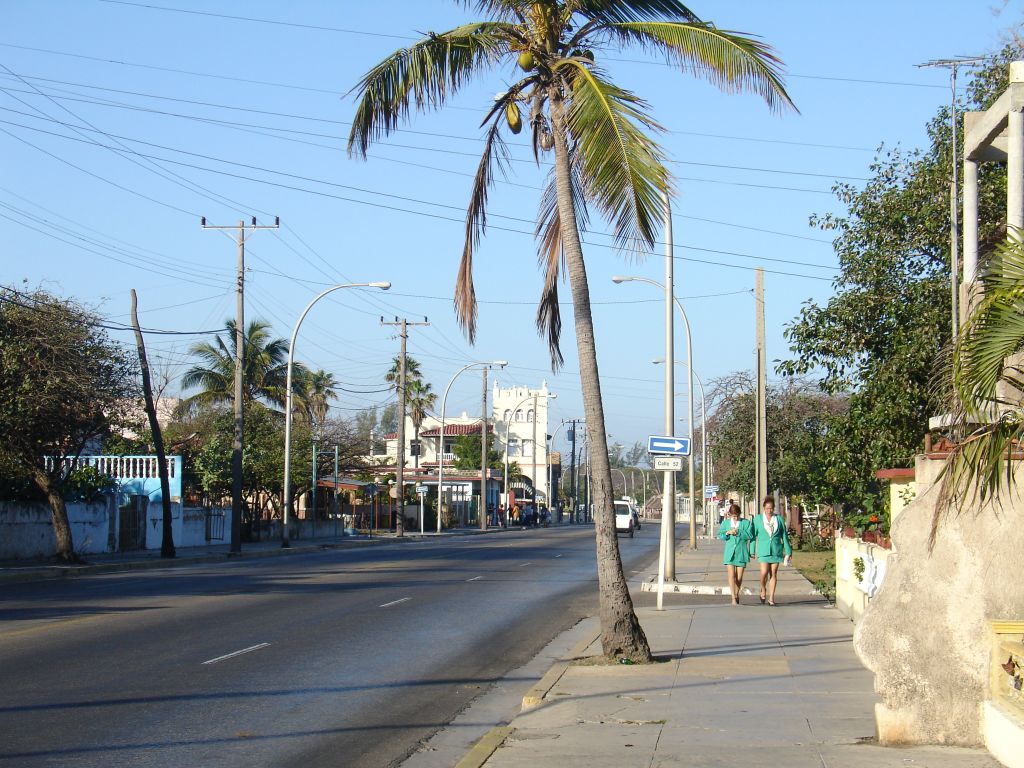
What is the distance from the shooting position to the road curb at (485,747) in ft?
26.6

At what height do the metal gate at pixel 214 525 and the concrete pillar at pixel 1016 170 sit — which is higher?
the concrete pillar at pixel 1016 170

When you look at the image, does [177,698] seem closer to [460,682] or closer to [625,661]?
[460,682]

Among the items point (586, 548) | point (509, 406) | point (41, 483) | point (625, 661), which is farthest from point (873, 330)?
point (509, 406)

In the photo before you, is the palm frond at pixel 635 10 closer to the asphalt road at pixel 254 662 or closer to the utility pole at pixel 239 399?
the asphalt road at pixel 254 662

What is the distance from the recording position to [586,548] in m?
44.6

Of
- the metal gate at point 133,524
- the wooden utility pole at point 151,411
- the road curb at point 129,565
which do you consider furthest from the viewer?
the metal gate at point 133,524

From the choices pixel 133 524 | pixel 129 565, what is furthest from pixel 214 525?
pixel 129 565

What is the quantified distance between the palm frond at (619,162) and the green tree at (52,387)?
21.3m

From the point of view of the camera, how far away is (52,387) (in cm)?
2933

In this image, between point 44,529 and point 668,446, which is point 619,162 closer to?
point 668,446

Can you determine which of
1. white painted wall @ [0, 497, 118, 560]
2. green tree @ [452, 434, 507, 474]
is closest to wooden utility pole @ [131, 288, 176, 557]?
white painted wall @ [0, 497, 118, 560]

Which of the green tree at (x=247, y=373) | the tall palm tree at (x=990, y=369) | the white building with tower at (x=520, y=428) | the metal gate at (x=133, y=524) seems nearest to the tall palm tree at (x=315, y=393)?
the green tree at (x=247, y=373)

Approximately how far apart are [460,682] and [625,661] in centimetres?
177

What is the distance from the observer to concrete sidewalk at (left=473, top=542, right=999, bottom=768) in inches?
314
